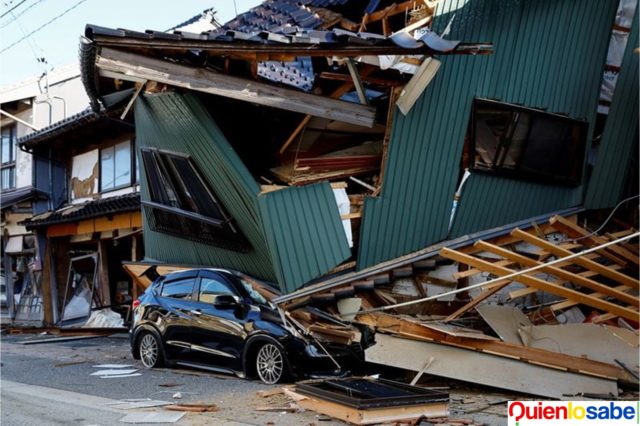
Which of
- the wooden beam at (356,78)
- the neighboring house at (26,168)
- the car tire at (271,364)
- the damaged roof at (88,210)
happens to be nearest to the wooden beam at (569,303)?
the car tire at (271,364)

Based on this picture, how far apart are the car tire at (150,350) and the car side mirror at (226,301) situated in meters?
1.83

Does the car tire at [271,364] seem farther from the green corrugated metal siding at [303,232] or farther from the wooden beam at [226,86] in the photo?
the wooden beam at [226,86]

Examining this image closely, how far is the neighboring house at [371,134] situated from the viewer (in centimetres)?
1101

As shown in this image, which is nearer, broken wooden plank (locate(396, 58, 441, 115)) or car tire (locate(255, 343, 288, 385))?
car tire (locate(255, 343, 288, 385))

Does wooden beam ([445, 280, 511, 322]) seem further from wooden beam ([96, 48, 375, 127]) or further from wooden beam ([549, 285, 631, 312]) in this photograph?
wooden beam ([96, 48, 375, 127])

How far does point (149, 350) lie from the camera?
40.3 ft

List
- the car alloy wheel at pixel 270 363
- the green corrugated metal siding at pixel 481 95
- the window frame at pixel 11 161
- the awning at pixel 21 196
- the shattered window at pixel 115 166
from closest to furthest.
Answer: the car alloy wheel at pixel 270 363 < the green corrugated metal siding at pixel 481 95 < the shattered window at pixel 115 166 < the awning at pixel 21 196 < the window frame at pixel 11 161

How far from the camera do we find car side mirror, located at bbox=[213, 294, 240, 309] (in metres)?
10.7

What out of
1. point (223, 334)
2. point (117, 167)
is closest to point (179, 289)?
point (223, 334)

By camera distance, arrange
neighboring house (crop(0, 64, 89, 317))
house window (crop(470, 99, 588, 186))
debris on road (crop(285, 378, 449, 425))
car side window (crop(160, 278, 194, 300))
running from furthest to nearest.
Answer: neighboring house (crop(0, 64, 89, 317)), house window (crop(470, 99, 588, 186)), car side window (crop(160, 278, 194, 300)), debris on road (crop(285, 378, 449, 425))

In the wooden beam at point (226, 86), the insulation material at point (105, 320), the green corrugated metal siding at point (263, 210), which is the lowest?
the insulation material at point (105, 320)

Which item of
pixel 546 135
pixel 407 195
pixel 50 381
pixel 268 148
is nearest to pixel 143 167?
pixel 268 148

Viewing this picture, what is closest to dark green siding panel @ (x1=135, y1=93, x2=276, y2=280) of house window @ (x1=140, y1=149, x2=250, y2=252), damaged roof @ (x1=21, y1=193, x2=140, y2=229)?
house window @ (x1=140, y1=149, x2=250, y2=252)

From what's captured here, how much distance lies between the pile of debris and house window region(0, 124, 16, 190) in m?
18.6
